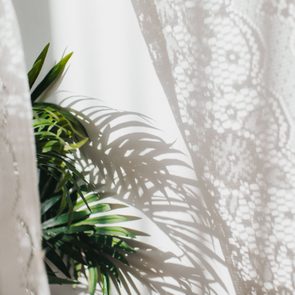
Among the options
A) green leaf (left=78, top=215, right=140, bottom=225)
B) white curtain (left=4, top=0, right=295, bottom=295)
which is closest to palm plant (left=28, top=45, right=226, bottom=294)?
green leaf (left=78, top=215, right=140, bottom=225)

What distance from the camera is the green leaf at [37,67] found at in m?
1.11

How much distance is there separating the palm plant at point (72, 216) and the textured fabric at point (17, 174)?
11.8 inches

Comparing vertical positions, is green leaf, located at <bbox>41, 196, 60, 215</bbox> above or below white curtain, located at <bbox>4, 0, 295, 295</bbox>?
below

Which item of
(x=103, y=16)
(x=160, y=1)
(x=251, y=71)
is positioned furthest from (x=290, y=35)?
(x=103, y=16)

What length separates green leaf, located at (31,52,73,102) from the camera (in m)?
1.11

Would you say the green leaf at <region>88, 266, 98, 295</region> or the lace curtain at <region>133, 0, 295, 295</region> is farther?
the green leaf at <region>88, 266, 98, 295</region>

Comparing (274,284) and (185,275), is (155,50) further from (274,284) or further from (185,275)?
(185,275)

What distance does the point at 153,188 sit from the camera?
1.11 m

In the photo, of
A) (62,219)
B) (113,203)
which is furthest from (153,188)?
(62,219)

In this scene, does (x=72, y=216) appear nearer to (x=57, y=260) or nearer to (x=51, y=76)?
(x=57, y=260)

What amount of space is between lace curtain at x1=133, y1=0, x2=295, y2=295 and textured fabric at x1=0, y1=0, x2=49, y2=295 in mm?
241

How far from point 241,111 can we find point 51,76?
59 centimetres

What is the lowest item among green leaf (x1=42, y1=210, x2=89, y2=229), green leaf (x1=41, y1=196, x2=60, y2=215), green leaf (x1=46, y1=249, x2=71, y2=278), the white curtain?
green leaf (x1=46, y1=249, x2=71, y2=278)

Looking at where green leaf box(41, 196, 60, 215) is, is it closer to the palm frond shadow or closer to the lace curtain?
the palm frond shadow
